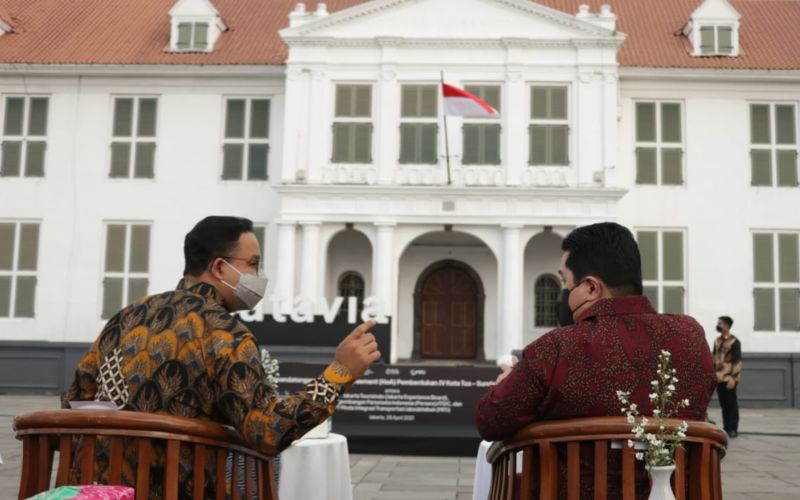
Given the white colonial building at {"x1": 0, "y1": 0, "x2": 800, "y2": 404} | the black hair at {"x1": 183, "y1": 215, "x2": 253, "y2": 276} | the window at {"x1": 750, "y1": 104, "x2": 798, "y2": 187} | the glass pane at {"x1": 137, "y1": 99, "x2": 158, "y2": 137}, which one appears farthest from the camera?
the glass pane at {"x1": 137, "y1": 99, "x2": 158, "y2": 137}

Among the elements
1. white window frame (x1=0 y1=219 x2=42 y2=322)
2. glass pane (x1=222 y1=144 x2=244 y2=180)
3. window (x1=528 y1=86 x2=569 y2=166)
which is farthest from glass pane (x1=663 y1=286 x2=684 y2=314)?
white window frame (x1=0 y1=219 x2=42 y2=322)

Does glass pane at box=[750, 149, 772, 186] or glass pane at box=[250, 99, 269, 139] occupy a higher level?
glass pane at box=[250, 99, 269, 139]

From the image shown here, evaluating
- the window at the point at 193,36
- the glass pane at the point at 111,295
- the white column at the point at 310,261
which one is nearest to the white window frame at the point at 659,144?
the white column at the point at 310,261

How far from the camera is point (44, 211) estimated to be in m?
18.2

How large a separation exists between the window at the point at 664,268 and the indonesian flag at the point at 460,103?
520 cm

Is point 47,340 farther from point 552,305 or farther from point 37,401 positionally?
point 552,305

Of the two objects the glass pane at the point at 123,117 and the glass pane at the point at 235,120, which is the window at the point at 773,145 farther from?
the glass pane at the point at 123,117

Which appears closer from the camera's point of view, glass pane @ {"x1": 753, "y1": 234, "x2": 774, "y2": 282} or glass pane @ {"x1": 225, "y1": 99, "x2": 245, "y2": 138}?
glass pane @ {"x1": 753, "y1": 234, "x2": 774, "y2": 282}

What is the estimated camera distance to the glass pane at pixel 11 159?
60.2 ft

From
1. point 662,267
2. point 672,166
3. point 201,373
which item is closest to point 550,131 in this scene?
point 672,166

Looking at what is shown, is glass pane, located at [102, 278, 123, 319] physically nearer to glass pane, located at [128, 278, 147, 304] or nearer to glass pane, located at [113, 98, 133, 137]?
glass pane, located at [128, 278, 147, 304]

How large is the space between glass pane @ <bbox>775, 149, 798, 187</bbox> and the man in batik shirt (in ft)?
57.8

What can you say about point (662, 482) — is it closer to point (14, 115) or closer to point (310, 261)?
point (310, 261)

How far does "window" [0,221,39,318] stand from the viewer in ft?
58.7
